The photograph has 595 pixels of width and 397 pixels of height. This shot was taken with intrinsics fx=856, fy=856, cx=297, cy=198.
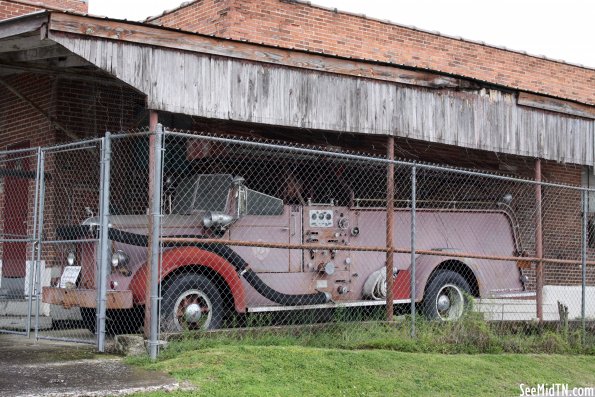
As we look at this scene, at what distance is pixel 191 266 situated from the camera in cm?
1023

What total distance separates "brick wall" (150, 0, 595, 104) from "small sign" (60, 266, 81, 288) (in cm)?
609

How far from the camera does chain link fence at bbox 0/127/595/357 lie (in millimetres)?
10000

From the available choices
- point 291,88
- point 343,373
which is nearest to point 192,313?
point 343,373

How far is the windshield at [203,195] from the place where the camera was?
11281 millimetres

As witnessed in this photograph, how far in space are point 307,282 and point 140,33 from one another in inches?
158

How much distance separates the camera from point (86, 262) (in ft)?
35.7

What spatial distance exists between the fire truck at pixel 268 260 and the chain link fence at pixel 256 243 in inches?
0.8

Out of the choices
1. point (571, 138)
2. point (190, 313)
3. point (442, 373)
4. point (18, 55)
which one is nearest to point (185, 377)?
point (190, 313)

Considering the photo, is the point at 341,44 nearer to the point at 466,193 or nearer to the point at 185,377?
the point at 466,193

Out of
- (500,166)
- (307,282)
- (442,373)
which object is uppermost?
(500,166)

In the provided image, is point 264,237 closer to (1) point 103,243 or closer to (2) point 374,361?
(1) point 103,243

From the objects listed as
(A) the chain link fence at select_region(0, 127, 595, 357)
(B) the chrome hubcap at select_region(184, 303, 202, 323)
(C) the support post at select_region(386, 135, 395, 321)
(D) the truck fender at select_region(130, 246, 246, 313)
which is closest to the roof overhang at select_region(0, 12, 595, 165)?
(A) the chain link fence at select_region(0, 127, 595, 357)

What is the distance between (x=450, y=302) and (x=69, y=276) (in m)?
5.64

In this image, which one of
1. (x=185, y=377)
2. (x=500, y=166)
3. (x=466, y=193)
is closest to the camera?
(x=185, y=377)
